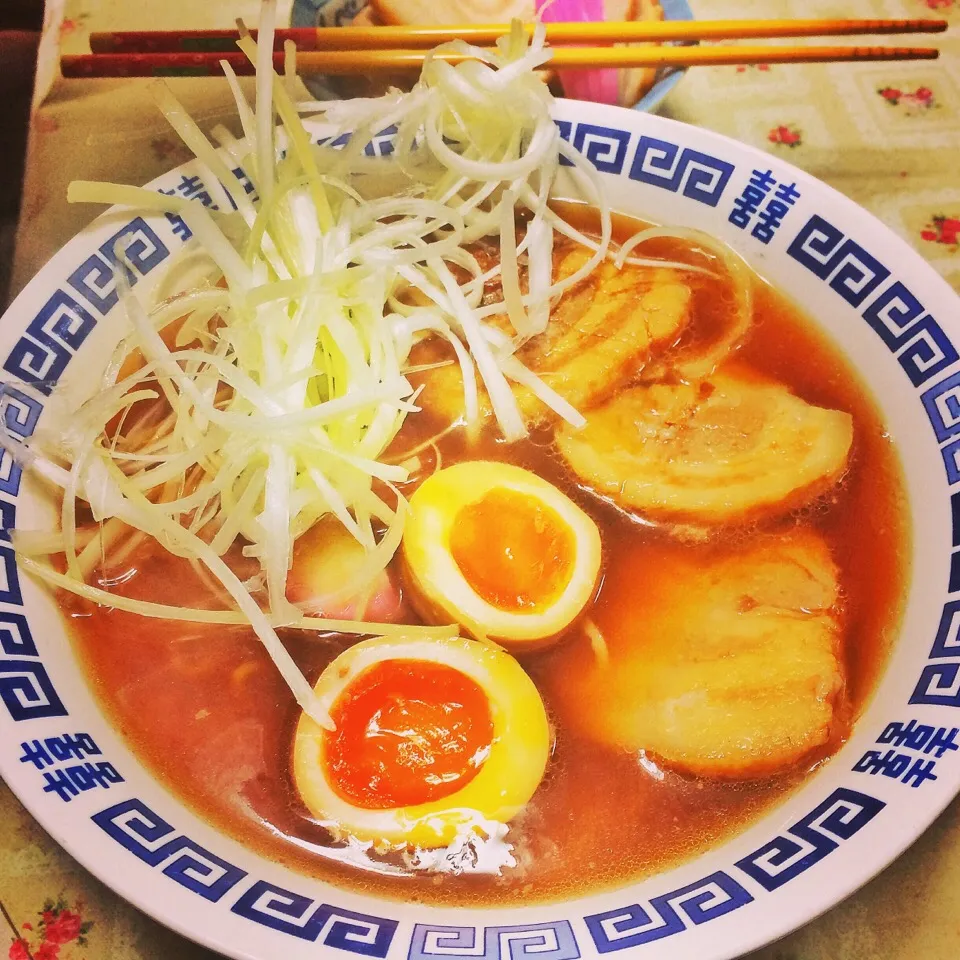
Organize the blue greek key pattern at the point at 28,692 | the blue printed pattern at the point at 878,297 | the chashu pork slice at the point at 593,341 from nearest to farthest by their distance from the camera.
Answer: the blue greek key pattern at the point at 28,692
the blue printed pattern at the point at 878,297
the chashu pork slice at the point at 593,341

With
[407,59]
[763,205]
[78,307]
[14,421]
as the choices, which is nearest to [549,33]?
[407,59]

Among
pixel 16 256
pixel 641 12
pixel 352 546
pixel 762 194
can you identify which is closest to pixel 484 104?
pixel 762 194

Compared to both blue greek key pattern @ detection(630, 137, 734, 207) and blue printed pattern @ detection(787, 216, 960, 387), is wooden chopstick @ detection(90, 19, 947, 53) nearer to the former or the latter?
blue greek key pattern @ detection(630, 137, 734, 207)

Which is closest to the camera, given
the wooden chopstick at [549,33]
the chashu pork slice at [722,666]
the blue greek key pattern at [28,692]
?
the blue greek key pattern at [28,692]

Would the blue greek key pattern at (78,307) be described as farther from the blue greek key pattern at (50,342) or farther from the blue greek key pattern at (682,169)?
the blue greek key pattern at (682,169)

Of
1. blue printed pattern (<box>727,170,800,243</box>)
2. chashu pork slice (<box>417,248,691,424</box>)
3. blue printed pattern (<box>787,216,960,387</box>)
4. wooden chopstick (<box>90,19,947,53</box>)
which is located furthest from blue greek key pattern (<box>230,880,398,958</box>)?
wooden chopstick (<box>90,19,947,53</box>)

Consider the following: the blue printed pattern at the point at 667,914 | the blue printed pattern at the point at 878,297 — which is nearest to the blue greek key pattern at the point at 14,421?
the blue printed pattern at the point at 667,914
